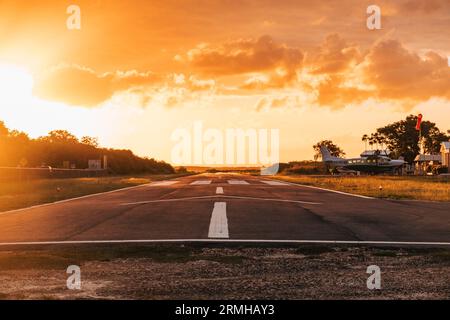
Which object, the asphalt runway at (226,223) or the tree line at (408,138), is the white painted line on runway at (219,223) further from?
the tree line at (408,138)

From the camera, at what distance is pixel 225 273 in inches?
249

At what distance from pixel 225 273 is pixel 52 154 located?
2513 inches

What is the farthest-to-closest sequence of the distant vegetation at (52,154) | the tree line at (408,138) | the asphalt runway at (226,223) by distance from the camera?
the tree line at (408,138)
the distant vegetation at (52,154)
the asphalt runway at (226,223)

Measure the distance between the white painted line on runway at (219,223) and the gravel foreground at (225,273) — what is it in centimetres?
148

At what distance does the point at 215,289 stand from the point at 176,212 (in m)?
8.60

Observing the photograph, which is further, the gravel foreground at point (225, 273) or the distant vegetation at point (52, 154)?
the distant vegetation at point (52, 154)

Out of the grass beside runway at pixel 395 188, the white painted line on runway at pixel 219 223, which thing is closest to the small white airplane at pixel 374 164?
the grass beside runway at pixel 395 188

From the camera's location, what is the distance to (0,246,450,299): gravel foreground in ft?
17.2

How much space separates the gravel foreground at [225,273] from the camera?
525 cm

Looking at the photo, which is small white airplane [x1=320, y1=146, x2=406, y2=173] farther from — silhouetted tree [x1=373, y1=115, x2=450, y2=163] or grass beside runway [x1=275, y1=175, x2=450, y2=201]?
silhouetted tree [x1=373, y1=115, x2=450, y2=163]

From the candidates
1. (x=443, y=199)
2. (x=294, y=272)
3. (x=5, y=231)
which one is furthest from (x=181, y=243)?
(x=443, y=199)

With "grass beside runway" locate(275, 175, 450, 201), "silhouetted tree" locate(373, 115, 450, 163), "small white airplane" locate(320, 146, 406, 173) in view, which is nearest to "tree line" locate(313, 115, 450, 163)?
"silhouetted tree" locate(373, 115, 450, 163)

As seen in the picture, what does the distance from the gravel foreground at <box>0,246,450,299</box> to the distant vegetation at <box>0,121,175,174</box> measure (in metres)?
51.2
